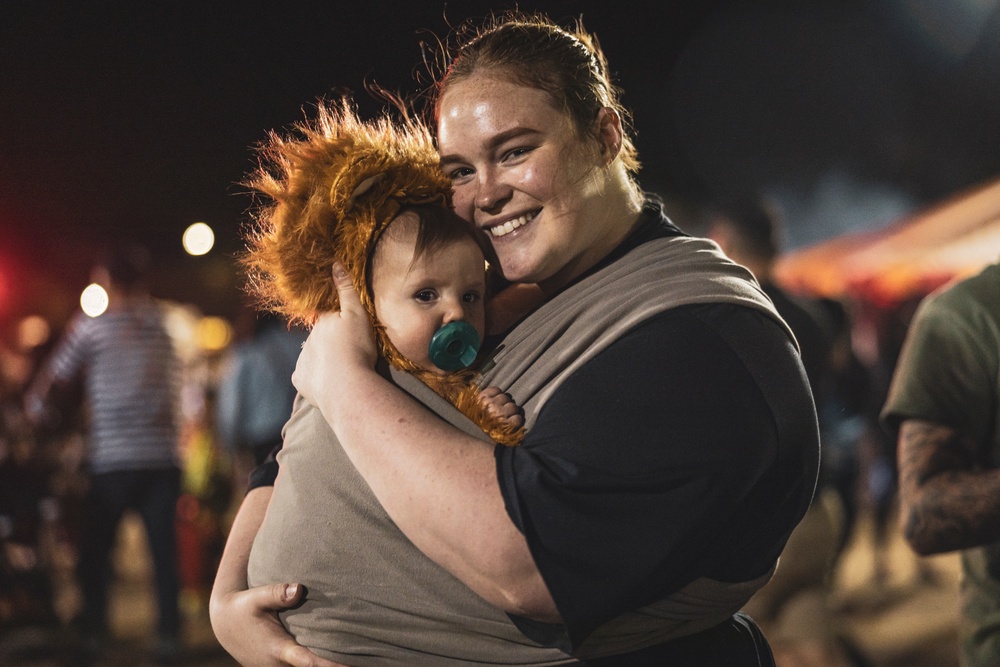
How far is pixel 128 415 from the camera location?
4.51 metres

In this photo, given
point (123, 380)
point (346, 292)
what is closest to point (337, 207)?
point (346, 292)

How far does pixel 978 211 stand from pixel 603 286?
Answer: 13998mm

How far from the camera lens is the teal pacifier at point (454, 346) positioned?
142 cm

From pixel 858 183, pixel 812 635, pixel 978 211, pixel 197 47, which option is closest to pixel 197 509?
pixel 197 47

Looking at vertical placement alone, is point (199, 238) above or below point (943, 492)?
above

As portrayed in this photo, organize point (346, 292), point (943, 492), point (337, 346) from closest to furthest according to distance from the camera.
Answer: point (337, 346) < point (346, 292) < point (943, 492)

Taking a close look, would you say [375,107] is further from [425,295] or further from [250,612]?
[250,612]

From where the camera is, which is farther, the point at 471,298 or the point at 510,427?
the point at 471,298

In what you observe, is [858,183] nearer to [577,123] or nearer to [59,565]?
[59,565]

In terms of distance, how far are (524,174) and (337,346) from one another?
0.44 m

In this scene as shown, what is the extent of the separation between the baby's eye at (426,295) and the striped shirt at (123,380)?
11.5 feet

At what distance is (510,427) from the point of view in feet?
4.24

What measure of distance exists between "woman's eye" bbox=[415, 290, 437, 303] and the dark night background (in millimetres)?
610

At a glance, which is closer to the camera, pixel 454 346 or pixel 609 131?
pixel 454 346
